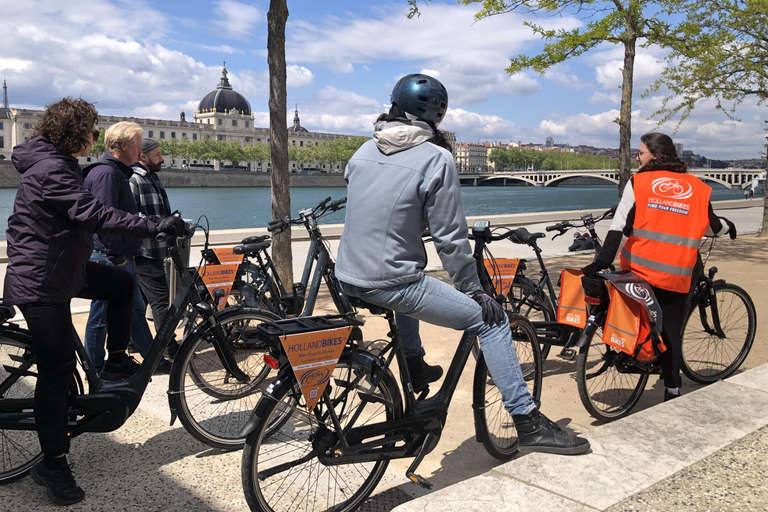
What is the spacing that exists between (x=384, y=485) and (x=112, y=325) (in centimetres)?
165

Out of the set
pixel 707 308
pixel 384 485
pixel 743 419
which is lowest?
pixel 384 485

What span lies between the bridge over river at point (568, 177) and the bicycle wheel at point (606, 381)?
65768mm

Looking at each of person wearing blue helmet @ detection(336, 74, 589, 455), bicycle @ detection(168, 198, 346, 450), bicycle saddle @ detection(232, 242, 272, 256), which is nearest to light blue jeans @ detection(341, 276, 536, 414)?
person wearing blue helmet @ detection(336, 74, 589, 455)

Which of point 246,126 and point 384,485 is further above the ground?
point 246,126

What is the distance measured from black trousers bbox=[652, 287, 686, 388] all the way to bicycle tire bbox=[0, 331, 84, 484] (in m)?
3.23

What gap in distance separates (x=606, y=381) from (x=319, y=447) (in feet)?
6.93

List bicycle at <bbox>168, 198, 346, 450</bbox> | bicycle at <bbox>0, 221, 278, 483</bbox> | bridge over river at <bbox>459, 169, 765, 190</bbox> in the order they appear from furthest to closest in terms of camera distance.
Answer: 1. bridge over river at <bbox>459, 169, 765, 190</bbox>
2. bicycle at <bbox>168, 198, 346, 450</bbox>
3. bicycle at <bbox>0, 221, 278, 483</bbox>

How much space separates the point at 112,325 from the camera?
136 inches

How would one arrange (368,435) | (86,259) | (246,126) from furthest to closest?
(246,126) → (86,259) → (368,435)

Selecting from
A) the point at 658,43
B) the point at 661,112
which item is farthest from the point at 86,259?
the point at 661,112

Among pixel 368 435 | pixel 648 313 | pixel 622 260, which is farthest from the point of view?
pixel 622 260

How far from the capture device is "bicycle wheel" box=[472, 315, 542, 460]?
10.3 ft

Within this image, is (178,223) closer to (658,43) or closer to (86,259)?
(86,259)

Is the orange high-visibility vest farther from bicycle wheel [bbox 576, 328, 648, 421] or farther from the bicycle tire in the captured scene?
the bicycle tire
